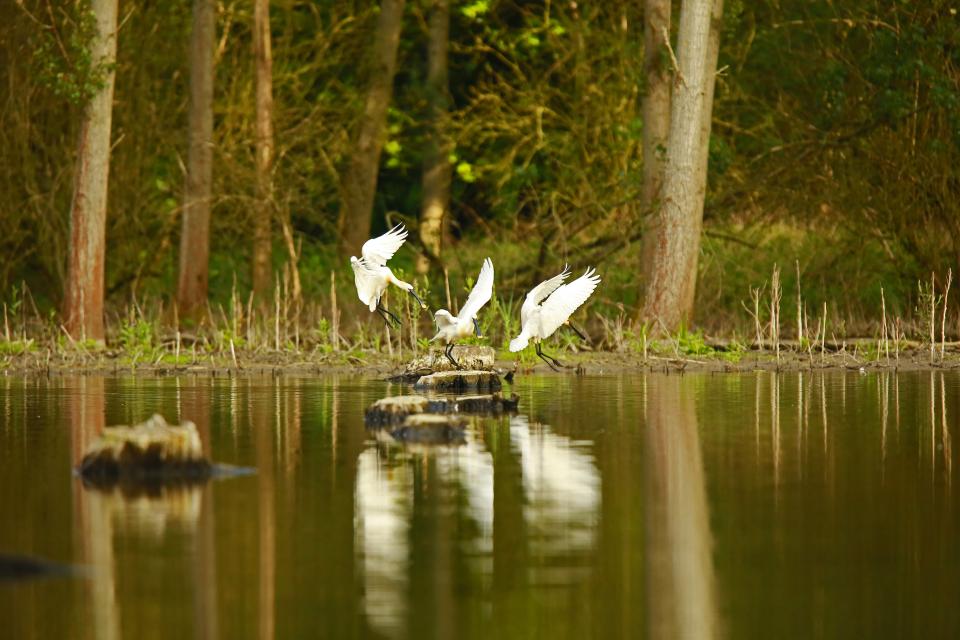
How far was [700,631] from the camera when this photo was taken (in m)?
8.23

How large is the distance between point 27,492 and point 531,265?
1958 cm

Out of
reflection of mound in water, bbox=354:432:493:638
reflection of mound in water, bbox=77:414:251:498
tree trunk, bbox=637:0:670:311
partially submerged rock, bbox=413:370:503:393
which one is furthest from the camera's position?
tree trunk, bbox=637:0:670:311

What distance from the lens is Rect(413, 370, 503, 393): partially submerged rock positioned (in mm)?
19641

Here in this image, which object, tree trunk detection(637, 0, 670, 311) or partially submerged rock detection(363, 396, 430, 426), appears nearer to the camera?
partially submerged rock detection(363, 396, 430, 426)

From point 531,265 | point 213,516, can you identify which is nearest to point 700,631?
point 213,516

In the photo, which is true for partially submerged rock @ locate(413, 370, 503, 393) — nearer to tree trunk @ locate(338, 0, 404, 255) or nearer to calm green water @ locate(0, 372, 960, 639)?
calm green water @ locate(0, 372, 960, 639)

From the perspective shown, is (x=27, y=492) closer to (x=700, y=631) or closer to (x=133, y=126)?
(x=700, y=631)

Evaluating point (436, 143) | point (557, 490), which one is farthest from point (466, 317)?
point (436, 143)

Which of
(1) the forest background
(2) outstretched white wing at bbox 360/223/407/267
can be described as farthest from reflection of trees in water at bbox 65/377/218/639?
(1) the forest background

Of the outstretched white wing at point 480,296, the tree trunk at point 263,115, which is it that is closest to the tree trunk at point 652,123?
the tree trunk at point 263,115

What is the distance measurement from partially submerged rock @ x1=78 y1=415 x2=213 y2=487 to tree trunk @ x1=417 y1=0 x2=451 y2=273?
2381 centimetres

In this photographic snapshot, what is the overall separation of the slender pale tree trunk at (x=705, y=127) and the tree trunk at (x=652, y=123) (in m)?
0.63

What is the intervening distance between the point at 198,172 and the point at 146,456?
19215 mm

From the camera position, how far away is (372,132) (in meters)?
36.9
